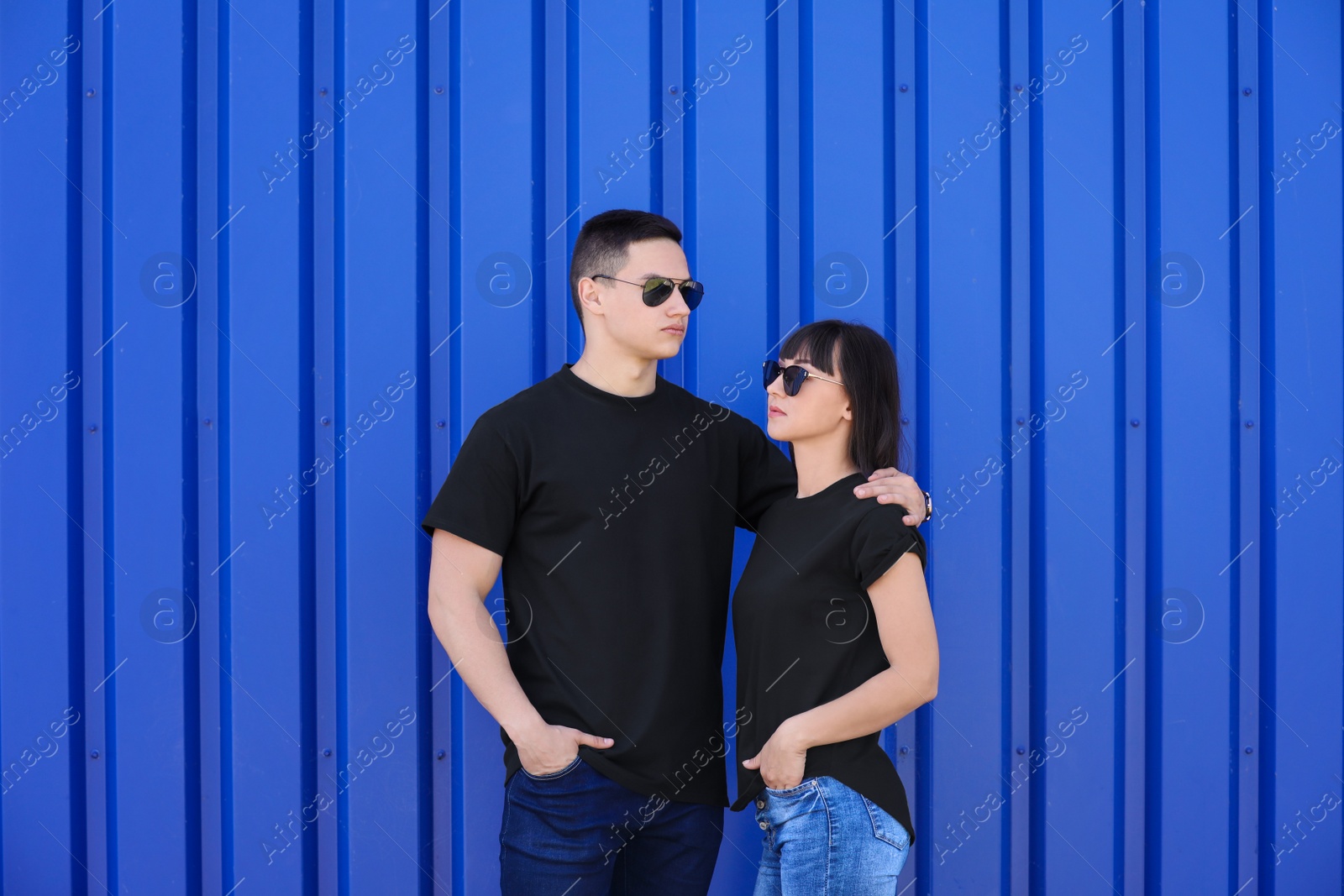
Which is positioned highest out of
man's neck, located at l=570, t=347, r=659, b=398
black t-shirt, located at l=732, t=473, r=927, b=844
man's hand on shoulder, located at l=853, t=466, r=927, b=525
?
man's neck, located at l=570, t=347, r=659, b=398

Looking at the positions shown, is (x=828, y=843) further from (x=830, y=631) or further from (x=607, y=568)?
(x=607, y=568)

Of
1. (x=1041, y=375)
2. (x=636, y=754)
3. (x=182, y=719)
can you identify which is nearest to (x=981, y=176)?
(x=1041, y=375)

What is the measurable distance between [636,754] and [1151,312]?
80.9 inches

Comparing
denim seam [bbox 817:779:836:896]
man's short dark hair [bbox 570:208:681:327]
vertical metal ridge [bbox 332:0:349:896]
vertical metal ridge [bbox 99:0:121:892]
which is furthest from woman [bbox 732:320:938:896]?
vertical metal ridge [bbox 99:0:121:892]

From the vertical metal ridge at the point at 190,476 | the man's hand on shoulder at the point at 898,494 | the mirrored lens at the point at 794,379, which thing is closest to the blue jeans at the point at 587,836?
the man's hand on shoulder at the point at 898,494

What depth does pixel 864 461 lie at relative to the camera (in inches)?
78.7

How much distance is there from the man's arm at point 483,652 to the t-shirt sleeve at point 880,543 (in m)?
0.69

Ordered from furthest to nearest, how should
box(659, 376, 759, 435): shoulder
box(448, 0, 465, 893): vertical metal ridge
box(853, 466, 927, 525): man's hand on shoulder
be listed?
box(448, 0, 465, 893): vertical metal ridge → box(659, 376, 759, 435): shoulder → box(853, 466, 927, 525): man's hand on shoulder

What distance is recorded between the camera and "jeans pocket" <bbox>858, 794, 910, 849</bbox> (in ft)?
5.74

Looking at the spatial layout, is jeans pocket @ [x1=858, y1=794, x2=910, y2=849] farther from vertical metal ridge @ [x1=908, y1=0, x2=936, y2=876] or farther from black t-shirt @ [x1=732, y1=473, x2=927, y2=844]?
vertical metal ridge @ [x1=908, y1=0, x2=936, y2=876]

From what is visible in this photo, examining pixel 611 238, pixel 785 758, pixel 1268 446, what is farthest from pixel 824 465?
pixel 1268 446

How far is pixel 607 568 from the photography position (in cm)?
203

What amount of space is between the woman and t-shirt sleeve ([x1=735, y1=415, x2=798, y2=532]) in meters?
0.27

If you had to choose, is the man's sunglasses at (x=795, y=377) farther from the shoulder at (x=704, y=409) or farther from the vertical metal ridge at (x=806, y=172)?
the vertical metal ridge at (x=806, y=172)
